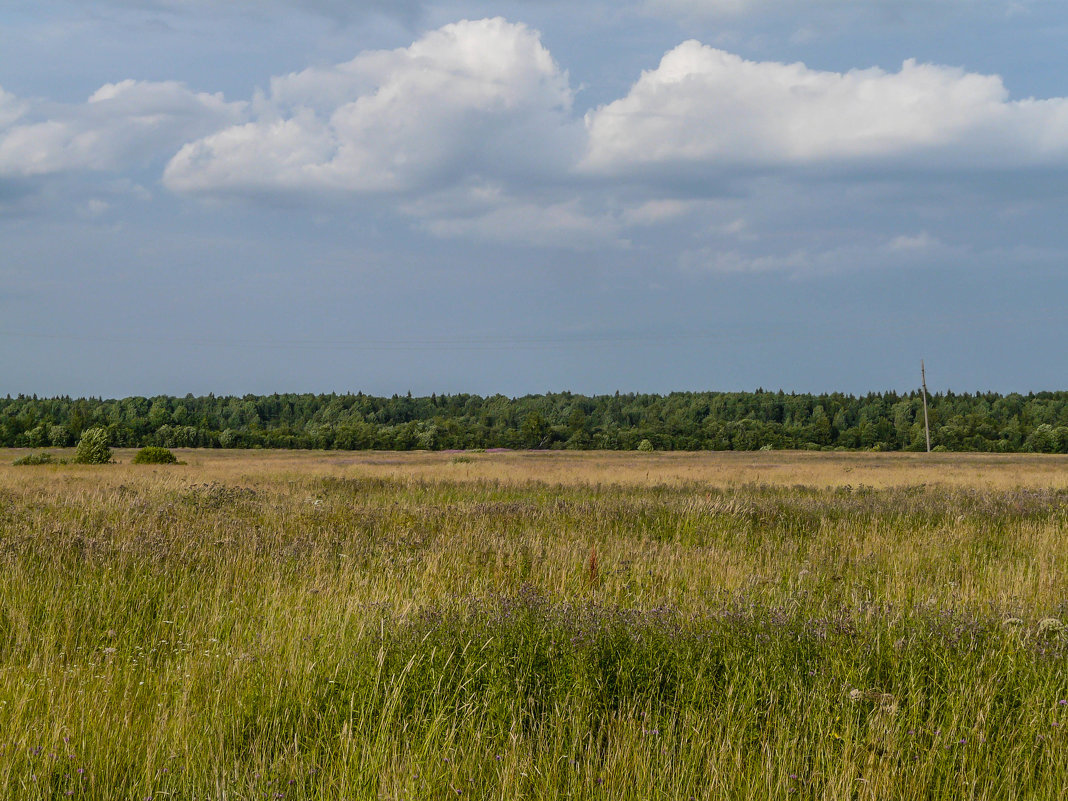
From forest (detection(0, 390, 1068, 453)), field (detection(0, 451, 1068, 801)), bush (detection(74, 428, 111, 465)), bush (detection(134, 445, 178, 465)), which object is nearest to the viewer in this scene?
field (detection(0, 451, 1068, 801))

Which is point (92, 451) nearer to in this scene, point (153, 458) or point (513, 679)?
point (153, 458)

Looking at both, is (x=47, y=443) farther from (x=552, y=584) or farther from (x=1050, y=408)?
(x=1050, y=408)

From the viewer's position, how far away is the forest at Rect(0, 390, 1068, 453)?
326 ft

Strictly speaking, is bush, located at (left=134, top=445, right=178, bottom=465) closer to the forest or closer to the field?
the field

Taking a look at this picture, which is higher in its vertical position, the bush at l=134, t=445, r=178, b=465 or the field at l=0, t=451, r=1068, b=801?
the field at l=0, t=451, r=1068, b=801

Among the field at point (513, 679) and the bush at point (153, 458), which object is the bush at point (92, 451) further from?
the field at point (513, 679)

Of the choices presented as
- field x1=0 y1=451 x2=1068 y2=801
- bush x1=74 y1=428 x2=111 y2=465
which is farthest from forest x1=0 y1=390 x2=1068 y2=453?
field x1=0 y1=451 x2=1068 y2=801

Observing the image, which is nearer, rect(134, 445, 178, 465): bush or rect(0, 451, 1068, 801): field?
rect(0, 451, 1068, 801): field

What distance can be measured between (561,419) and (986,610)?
517 ft

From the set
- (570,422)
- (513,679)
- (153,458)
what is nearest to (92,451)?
(153,458)

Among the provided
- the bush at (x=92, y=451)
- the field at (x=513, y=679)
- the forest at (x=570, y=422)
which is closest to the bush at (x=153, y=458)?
the bush at (x=92, y=451)

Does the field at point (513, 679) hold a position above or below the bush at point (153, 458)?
above

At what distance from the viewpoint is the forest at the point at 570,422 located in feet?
326

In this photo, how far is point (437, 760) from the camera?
11.8 feet
